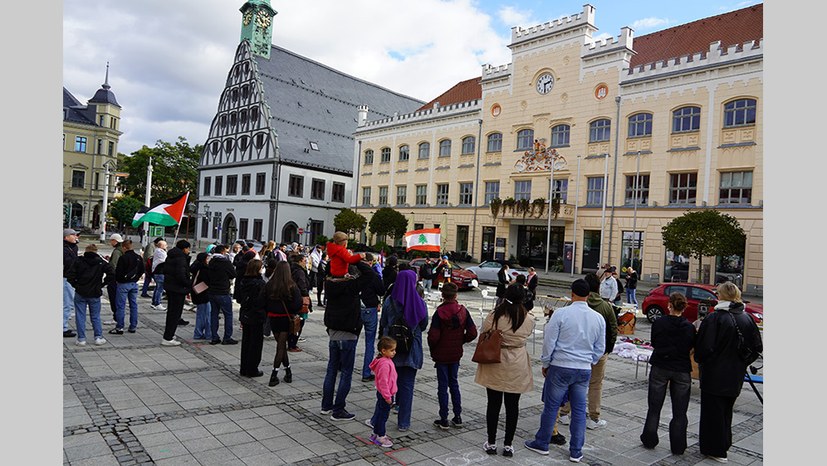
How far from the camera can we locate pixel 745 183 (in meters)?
28.1

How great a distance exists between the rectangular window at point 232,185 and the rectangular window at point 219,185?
126cm

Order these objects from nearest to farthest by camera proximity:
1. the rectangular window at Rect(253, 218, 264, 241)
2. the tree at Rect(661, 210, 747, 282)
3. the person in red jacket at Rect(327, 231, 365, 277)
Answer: the person in red jacket at Rect(327, 231, 365, 277) → the tree at Rect(661, 210, 747, 282) → the rectangular window at Rect(253, 218, 264, 241)

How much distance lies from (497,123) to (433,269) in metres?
19.9

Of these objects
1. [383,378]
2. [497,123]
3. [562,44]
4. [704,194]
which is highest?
[562,44]

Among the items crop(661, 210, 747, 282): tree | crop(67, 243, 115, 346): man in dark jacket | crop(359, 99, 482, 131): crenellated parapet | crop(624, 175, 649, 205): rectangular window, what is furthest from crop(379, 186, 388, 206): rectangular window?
crop(67, 243, 115, 346): man in dark jacket

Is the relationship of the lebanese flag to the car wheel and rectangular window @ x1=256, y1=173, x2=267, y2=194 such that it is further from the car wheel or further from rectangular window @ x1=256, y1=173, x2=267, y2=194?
rectangular window @ x1=256, y1=173, x2=267, y2=194

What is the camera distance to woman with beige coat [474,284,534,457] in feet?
18.6

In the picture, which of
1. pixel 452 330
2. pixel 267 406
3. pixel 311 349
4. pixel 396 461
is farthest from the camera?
pixel 311 349

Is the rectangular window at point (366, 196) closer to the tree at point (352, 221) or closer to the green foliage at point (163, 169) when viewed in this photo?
the tree at point (352, 221)

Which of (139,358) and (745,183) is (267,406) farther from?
(745,183)

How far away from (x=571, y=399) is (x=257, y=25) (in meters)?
57.3

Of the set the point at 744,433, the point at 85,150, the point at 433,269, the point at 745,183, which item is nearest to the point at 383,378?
the point at 744,433

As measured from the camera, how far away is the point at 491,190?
39.6 meters

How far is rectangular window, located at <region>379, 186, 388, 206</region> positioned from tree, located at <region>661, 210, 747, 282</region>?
25945mm
